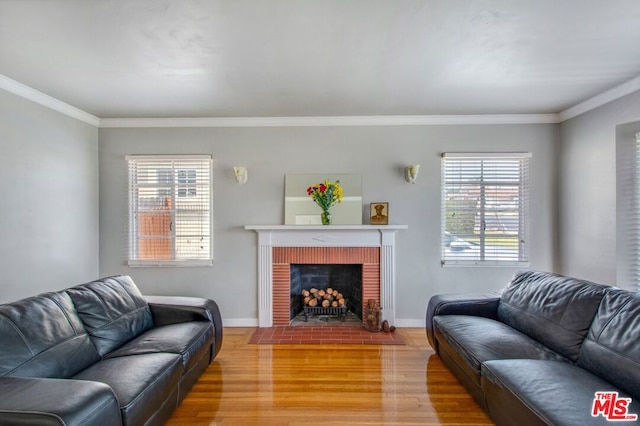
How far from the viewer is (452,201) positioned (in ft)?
13.1

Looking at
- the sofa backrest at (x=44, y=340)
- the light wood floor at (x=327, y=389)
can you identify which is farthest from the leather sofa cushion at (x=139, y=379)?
the light wood floor at (x=327, y=389)

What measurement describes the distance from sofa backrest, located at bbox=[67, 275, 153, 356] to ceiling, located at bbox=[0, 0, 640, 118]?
1.80 meters

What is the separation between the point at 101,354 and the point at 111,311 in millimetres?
349

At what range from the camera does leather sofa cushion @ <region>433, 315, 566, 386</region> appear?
2119 millimetres

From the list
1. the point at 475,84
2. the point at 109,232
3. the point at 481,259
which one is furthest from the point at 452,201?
the point at 109,232

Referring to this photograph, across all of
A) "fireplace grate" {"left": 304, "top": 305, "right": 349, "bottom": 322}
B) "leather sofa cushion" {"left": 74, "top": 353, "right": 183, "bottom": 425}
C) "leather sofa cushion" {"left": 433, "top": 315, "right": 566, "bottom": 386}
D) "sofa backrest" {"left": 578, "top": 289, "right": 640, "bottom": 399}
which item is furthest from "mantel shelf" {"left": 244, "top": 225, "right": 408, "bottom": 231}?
"sofa backrest" {"left": 578, "top": 289, "right": 640, "bottom": 399}

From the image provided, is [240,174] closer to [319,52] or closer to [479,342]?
[319,52]

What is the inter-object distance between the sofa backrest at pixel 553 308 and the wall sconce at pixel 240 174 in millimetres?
3078

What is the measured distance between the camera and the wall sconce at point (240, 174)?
391cm

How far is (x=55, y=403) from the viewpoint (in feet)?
4.23

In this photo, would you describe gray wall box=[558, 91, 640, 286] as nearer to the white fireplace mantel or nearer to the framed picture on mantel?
the white fireplace mantel

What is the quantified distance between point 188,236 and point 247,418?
247cm

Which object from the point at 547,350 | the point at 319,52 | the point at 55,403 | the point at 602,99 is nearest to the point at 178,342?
the point at 55,403

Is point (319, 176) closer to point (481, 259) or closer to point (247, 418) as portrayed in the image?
point (481, 259)
